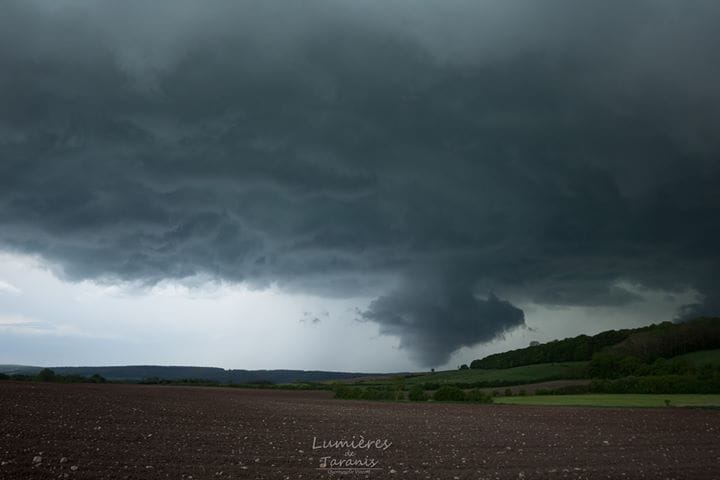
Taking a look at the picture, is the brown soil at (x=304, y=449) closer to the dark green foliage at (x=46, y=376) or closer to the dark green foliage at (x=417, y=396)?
the dark green foliage at (x=417, y=396)

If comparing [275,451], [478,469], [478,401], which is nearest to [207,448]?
[275,451]

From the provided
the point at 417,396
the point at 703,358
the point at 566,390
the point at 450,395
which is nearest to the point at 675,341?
the point at 703,358

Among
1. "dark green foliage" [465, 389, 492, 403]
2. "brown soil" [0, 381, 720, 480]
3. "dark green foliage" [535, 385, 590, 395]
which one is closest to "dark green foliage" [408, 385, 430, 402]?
"dark green foliage" [465, 389, 492, 403]

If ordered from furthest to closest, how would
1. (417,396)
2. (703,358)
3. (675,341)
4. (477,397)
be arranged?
(675,341) < (703,358) < (417,396) < (477,397)

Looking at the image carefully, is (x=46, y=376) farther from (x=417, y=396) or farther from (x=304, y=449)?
(x=304, y=449)

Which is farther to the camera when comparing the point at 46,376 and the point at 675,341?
the point at 675,341

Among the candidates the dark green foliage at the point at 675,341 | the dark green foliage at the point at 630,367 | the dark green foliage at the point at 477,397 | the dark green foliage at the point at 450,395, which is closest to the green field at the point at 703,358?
the dark green foliage at the point at 630,367

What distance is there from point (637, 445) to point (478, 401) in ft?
221

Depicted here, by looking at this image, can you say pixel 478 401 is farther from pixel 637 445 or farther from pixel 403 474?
pixel 403 474

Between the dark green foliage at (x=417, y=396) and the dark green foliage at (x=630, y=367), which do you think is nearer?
the dark green foliage at (x=417, y=396)

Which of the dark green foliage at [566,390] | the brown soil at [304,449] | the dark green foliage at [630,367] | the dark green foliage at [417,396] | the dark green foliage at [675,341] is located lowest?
the brown soil at [304,449]

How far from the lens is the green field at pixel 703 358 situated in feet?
459

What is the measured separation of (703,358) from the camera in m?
147

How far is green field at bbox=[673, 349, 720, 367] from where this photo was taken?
140 meters
